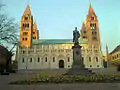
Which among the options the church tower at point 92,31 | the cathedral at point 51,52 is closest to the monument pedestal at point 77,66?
the cathedral at point 51,52

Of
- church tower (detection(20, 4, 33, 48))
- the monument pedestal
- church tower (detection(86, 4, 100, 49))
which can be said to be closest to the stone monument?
the monument pedestal

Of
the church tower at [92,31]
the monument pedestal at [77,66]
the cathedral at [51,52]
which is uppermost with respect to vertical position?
the church tower at [92,31]

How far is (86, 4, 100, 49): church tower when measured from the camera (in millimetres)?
80562

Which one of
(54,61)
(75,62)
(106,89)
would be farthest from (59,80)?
(54,61)

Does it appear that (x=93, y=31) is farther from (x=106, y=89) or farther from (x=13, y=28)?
(x=106, y=89)

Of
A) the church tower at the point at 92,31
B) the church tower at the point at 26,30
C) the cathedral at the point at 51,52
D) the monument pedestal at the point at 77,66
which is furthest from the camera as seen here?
the church tower at the point at 92,31

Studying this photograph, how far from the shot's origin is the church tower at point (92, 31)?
80562 millimetres

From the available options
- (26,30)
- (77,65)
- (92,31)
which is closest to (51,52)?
(26,30)

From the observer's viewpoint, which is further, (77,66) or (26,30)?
(26,30)

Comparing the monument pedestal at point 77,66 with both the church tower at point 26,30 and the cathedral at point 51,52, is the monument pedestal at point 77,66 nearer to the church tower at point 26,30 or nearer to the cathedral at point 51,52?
the cathedral at point 51,52

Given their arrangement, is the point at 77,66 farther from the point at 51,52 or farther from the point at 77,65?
the point at 51,52

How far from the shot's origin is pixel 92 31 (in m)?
83.8

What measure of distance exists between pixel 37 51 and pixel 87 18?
34227mm

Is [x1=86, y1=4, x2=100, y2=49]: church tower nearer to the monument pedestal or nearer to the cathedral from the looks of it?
the cathedral
